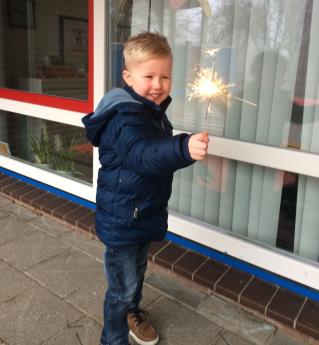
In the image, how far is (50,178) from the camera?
3447mm

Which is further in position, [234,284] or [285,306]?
[234,284]

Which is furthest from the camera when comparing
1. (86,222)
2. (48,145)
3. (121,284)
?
(48,145)

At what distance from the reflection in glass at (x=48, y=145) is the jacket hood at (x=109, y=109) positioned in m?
1.73

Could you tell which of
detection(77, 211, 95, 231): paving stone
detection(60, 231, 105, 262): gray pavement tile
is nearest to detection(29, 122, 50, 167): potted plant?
detection(77, 211, 95, 231): paving stone

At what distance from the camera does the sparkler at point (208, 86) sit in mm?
2328

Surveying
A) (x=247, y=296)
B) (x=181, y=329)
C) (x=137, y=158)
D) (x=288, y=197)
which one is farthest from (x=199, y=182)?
(x=137, y=158)

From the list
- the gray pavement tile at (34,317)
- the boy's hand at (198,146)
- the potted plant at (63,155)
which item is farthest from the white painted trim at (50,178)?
the boy's hand at (198,146)

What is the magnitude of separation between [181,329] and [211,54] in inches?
61.0

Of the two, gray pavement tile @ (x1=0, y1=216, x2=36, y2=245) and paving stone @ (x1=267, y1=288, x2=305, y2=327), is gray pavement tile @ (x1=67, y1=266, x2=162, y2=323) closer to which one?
paving stone @ (x1=267, y1=288, x2=305, y2=327)

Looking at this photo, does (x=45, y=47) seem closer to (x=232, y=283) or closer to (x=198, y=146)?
(x=232, y=283)

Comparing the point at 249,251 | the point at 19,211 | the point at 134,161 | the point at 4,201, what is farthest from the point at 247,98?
the point at 4,201

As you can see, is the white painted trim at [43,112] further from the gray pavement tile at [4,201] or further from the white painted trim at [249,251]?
the white painted trim at [249,251]

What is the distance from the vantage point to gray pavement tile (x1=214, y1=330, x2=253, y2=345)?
195 centimetres

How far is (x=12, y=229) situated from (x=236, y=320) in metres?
1.81
